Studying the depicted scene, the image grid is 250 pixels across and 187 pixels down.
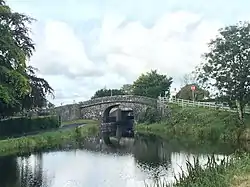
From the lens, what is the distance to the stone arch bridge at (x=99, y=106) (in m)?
61.2

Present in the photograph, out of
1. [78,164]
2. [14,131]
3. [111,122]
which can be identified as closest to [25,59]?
[14,131]

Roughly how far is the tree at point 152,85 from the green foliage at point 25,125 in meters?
26.0

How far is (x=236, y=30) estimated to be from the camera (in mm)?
37750

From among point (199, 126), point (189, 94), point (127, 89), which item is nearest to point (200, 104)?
point (199, 126)

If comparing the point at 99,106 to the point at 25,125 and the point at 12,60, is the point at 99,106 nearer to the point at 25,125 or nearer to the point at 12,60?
the point at 25,125

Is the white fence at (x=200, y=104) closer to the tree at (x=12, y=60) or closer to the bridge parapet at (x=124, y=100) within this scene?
the bridge parapet at (x=124, y=100)

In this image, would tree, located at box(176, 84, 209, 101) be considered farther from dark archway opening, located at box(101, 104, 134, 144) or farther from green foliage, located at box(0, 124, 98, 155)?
green foliage, located at box(0, 124, 98, 155)


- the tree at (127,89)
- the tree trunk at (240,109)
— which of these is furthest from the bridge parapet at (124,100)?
the tree trunk at (240,109)

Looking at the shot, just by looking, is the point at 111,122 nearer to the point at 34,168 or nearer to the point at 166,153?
the point at 166,153

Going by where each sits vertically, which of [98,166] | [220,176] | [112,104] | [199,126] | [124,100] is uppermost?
[124,100]

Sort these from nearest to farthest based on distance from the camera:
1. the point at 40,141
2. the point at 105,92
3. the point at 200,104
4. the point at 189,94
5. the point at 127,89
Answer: the point at 40,141, the point at 200,104, the point at 189,94, the point at 105,92, the point at 127,89

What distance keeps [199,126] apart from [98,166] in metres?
19.5

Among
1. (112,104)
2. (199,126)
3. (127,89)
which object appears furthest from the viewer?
(127,89)

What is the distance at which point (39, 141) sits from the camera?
122 ft
